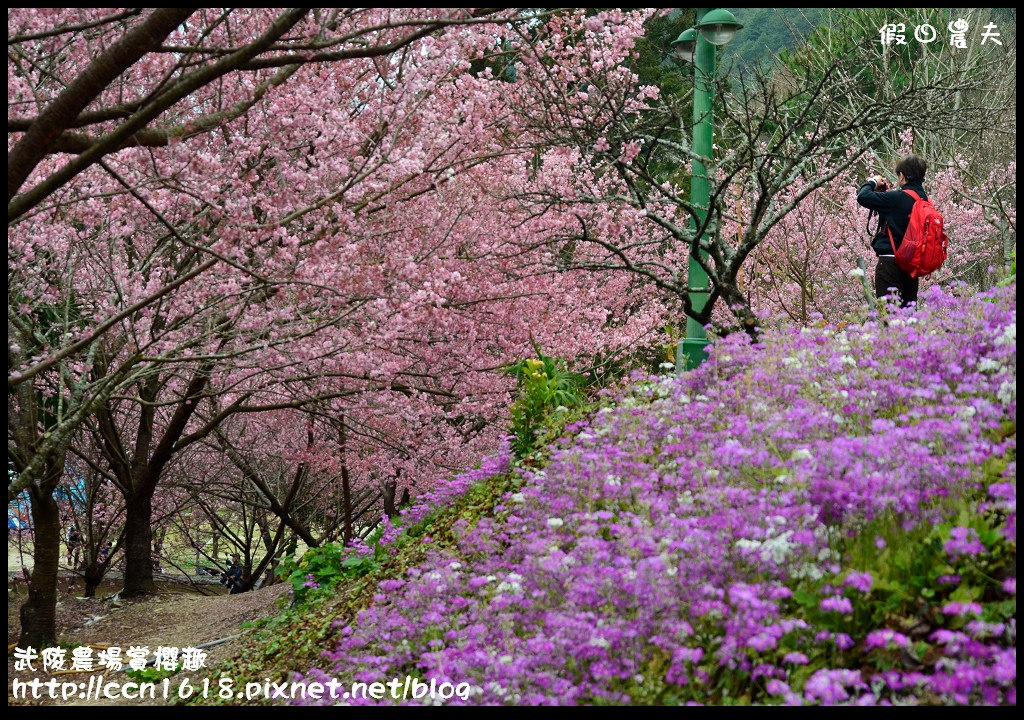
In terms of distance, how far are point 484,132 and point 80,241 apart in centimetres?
391

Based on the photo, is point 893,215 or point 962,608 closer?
point 962,608

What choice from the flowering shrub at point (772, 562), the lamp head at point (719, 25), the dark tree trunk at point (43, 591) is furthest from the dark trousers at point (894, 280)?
the dark tree trunk at point (43, 591)

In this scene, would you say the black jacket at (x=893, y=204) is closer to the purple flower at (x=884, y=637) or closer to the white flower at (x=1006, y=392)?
the white flower at (x=1006, y=392)

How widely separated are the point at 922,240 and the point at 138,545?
32.6 ft

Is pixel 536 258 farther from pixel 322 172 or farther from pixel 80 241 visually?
pixel 80 241

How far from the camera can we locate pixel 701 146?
7754 millimetres

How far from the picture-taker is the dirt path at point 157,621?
8.71 metres

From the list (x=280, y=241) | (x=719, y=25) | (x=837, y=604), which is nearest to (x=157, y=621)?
(x=280, y=241)

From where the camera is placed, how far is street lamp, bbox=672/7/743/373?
774 centimetres

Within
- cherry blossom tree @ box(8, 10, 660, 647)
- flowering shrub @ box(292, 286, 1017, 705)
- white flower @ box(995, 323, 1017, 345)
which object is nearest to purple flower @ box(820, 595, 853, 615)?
flowering shrub @ box(292, 286, 1017, 705)

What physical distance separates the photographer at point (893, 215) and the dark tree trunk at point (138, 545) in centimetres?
884

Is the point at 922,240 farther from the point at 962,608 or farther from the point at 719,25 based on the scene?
the point at 962,608

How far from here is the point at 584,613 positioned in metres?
3.69

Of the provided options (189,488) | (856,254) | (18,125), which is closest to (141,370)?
(18,125)
